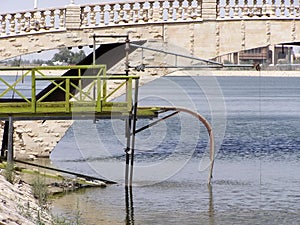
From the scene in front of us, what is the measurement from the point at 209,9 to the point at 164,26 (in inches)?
68.1

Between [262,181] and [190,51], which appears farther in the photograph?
[190,51]

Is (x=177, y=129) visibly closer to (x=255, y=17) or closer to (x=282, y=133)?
(x=282, y=133)

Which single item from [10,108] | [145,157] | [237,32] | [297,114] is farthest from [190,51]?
[297,114]

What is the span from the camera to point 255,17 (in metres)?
38.3

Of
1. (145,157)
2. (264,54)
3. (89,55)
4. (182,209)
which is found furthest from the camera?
(264,54)

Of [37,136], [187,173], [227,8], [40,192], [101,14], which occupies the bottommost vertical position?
[187,173]

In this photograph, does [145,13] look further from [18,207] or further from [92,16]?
[18,207]

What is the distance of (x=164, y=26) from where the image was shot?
38312 millimetres

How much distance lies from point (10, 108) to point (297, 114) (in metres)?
43.8

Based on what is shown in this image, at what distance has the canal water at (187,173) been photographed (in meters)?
25.7

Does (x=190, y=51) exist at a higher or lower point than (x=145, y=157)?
higher

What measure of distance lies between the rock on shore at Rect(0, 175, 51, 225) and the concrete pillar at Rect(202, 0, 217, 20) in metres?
14.5

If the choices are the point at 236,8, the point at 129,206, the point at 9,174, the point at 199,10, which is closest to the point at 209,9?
the point at 199,10

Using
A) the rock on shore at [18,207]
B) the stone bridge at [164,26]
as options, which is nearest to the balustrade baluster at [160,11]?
the stone bridge at [164,26]
